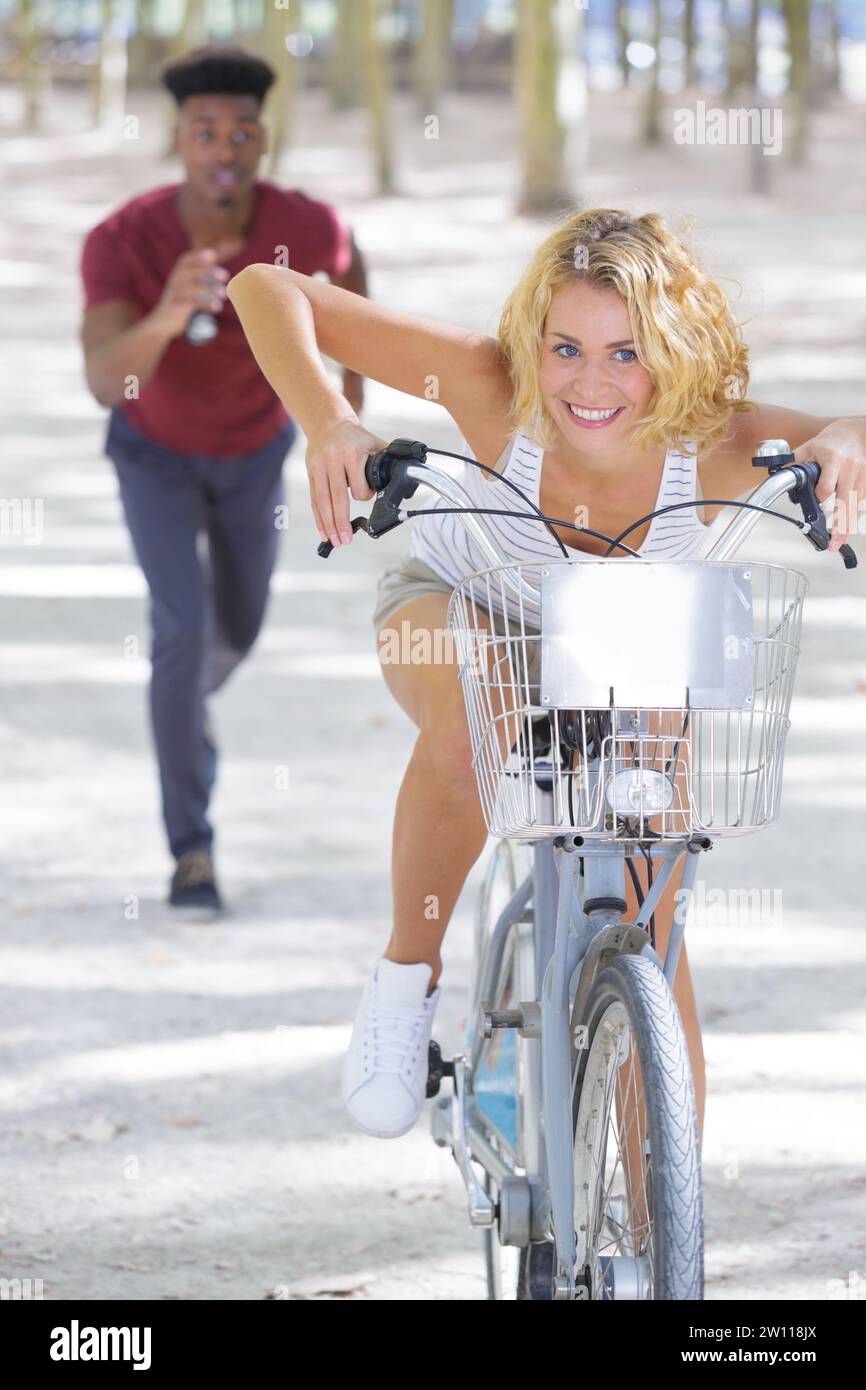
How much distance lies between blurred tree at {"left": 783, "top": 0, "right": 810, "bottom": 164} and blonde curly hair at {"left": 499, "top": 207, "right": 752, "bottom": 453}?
23.0 m

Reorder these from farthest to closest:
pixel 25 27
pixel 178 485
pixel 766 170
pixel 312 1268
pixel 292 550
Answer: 1. pixel 25 27
2. pixel 766 170
3. pixel 292 550
4. pixel 178 485
5. pixel 312 1268

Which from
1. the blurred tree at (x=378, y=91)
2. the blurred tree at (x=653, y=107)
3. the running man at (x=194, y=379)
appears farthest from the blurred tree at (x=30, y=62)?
the running man at (x=194, y=379)

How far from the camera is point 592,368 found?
2807 millimetres

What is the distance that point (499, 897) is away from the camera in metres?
3.57

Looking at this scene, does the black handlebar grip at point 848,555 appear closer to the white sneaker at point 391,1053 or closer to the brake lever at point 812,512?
the brake lever at point 812,512

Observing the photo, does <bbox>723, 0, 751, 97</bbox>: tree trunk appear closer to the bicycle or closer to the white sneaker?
the white sneaker

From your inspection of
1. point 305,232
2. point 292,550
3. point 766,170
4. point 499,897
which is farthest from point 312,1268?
point 766,170

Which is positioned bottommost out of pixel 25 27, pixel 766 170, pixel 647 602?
pixel 647 602

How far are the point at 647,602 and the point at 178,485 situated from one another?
3144mm

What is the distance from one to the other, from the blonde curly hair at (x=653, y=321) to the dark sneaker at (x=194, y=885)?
287 centimetres

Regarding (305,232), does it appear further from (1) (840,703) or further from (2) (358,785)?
(1) (840,703)

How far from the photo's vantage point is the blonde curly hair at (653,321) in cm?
278

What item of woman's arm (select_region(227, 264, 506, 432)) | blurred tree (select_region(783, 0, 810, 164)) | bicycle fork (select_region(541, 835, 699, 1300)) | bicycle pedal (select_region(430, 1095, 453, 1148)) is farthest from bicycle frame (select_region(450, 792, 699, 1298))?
blurred tree (select_region(783, 0, 810, 164))

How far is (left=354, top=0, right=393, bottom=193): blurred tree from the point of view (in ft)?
67.7
